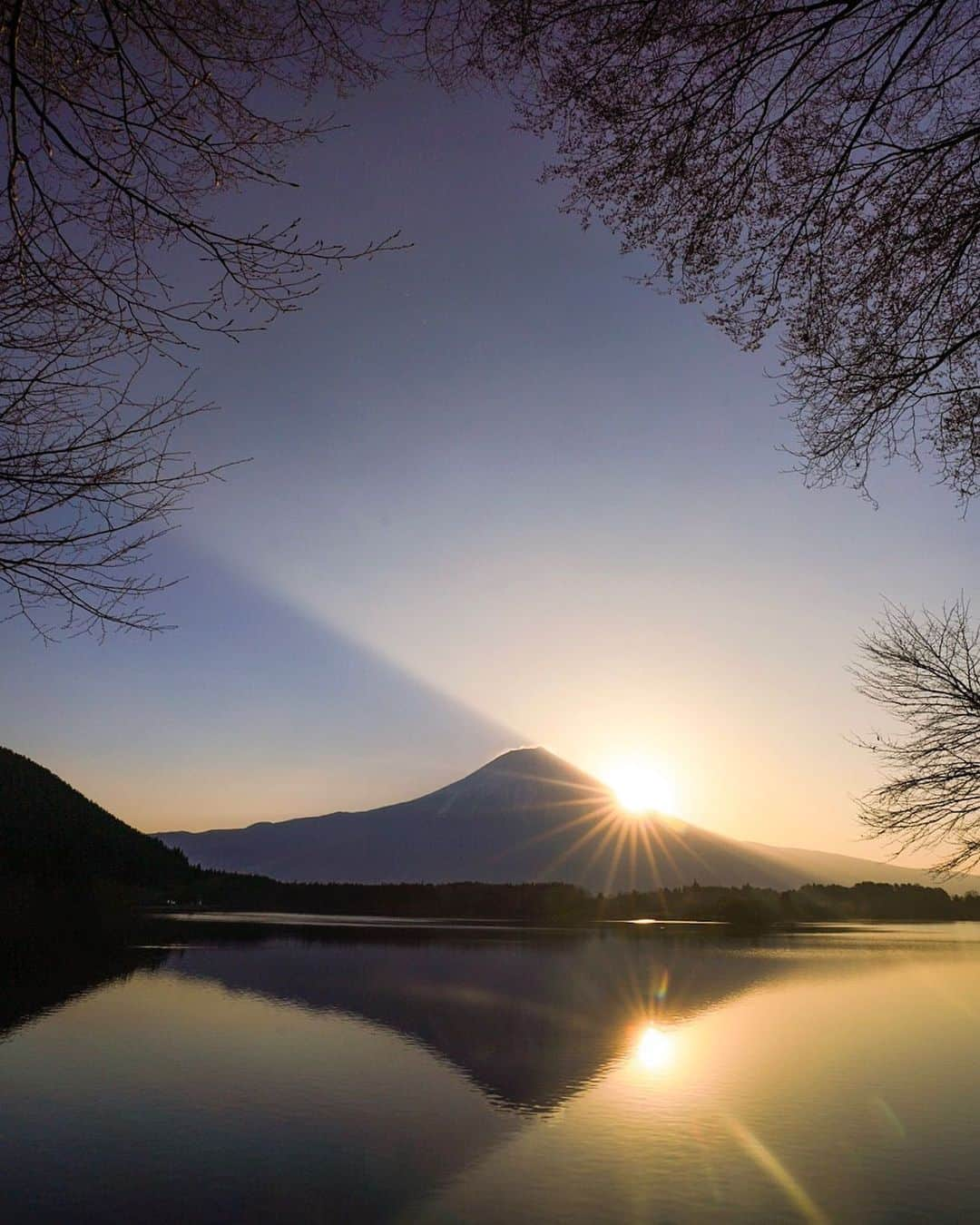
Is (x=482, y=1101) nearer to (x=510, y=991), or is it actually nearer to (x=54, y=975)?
(x=510, y=991)

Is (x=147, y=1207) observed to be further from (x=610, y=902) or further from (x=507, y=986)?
(x=610, y=902)

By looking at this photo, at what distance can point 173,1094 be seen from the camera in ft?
33.2

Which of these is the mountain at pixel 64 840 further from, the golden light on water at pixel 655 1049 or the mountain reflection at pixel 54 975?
the golden light on water at pixel 655 1049

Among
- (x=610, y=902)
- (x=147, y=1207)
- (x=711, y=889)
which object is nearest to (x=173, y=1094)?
(x=147, y=1207)

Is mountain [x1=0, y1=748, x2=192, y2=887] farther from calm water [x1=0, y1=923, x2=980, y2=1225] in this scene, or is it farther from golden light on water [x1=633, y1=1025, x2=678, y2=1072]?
golden light on water [x1=633, y1=1025, x2=678, y2=1072]

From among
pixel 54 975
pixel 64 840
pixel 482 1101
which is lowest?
pixel 54 975

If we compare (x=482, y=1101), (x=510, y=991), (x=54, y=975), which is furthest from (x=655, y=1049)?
(x=54, y=975)

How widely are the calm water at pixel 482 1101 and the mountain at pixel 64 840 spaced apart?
1260 inches

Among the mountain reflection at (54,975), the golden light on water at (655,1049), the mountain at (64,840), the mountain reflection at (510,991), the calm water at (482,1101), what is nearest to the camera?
the calm water at (482,1101)

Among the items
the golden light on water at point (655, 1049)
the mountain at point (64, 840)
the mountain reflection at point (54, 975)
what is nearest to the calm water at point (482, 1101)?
the golden light on water at point (655, 1049)

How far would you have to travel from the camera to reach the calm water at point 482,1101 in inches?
276

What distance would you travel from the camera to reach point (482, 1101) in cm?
1001

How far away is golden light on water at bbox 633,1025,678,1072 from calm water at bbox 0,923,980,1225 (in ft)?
0.21

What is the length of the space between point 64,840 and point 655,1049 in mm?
49175
